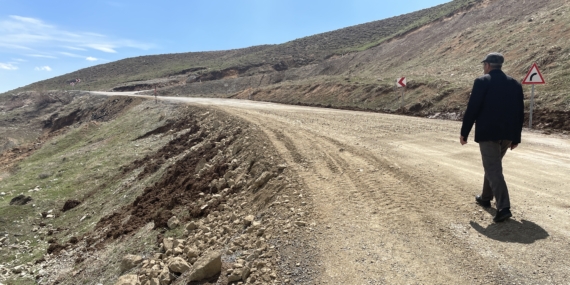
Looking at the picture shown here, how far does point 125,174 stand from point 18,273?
571cm

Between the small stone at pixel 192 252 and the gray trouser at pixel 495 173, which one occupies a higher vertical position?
the gray trouser at pixel 495 173

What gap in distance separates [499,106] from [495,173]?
86 cm

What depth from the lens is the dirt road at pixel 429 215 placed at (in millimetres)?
3545

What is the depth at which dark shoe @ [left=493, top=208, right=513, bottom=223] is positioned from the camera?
4.30 meters

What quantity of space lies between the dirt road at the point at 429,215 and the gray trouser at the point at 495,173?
268 millimetres

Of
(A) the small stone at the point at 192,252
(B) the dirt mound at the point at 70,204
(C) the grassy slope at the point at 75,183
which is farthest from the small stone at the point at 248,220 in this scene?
(B) the dirt mound at the point at 70,204

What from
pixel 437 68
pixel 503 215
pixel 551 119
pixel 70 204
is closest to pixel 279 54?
pixel 437 68

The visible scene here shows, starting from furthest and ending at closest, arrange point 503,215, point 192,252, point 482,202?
point 192,252 < point 482,202 < point 503,215

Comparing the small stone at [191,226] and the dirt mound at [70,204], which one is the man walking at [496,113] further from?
the dirt mound at [70,204]

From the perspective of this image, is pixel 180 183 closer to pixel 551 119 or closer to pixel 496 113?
pixel 496 113

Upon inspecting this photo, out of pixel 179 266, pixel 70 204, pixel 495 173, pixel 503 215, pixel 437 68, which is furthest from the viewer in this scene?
pixel 437 68

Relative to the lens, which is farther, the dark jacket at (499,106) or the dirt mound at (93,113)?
the dirt mound at (93,113)

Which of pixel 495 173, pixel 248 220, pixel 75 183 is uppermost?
pixel 495 173

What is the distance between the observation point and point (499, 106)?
14.7ft
